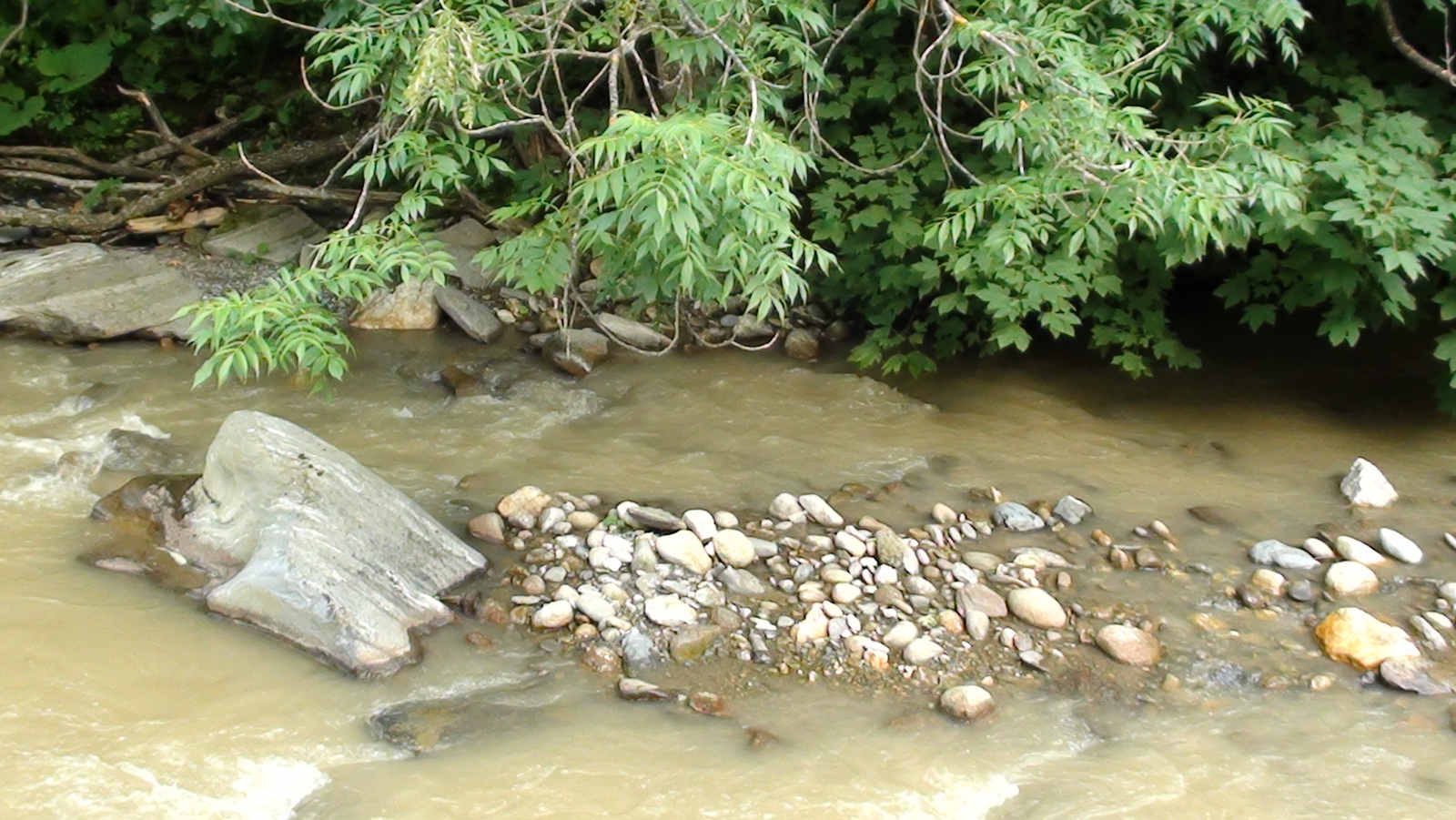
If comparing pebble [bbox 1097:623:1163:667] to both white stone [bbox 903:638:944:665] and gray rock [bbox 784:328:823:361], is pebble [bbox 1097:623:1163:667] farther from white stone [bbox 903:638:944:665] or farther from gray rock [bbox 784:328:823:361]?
gray rock [bbox 784:328:823:361]

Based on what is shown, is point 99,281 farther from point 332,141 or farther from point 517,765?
point 517,765

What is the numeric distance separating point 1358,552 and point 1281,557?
0.27 m

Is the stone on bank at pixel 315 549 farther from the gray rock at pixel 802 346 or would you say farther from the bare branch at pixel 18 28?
the bare branch at pixel 18 28

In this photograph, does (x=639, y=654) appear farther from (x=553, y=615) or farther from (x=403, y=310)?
(x=403, y=310)

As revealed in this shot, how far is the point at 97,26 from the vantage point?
268 inches

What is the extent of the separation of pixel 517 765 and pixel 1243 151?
3.32m

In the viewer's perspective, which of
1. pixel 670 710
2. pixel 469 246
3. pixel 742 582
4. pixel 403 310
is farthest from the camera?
pixel 469 246

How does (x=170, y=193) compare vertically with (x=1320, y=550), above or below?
above

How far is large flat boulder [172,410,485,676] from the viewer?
3.23 meters

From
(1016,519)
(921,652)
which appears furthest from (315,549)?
(1016,519)

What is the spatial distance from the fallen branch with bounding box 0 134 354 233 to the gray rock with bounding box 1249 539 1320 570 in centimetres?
494

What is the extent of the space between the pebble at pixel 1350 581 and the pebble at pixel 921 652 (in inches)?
55.3

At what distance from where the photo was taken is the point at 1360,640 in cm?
344

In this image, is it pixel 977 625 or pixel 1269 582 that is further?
pixel 1269 582
